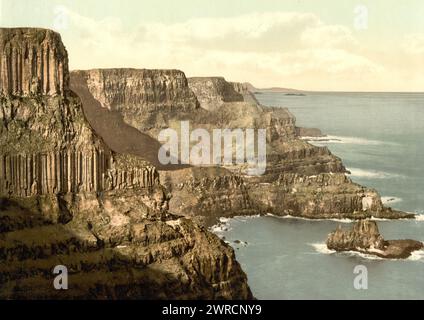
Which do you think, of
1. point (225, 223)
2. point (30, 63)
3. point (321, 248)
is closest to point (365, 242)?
point (321, 248)

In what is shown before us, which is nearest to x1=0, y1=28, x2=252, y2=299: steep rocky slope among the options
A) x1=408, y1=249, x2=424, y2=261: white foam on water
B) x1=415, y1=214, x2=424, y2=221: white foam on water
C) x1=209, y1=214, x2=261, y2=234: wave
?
x1=408, y1=249, x2=424, y2=261: white foam on water

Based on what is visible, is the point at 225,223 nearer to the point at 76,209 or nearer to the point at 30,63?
the point at 76,209

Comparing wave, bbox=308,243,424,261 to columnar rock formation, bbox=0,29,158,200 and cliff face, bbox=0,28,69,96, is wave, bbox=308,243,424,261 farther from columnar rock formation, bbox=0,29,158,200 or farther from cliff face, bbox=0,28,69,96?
cliff face, bbox=0,28,69,96

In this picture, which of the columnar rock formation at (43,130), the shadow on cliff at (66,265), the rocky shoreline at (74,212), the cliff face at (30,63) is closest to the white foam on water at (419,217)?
the rocky shoreline at (74,212)
